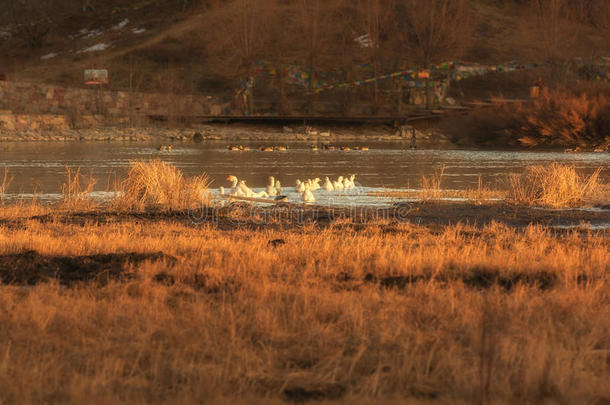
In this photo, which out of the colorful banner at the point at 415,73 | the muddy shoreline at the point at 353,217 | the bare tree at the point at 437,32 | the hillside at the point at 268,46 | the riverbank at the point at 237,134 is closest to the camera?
the muddy shoreline at the point at 353,217

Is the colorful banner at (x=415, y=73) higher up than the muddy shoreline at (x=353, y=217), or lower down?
higher up

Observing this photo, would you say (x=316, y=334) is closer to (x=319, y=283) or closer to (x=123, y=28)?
(x=319, y=283)

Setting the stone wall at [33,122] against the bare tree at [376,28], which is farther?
the bare tree at [376,28]

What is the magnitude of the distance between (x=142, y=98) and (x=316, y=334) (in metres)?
45.5

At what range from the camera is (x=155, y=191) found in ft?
48.0

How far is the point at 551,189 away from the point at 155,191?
680 centimetres

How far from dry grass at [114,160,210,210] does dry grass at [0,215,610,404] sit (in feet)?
16.8

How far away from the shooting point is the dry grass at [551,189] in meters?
15.7

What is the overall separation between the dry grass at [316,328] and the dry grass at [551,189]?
667 centimetres

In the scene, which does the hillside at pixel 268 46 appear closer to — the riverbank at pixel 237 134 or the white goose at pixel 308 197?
the riverbank at pixel 237 134

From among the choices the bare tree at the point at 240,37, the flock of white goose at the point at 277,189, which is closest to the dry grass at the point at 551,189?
the flock of white goose at the point at 277,189

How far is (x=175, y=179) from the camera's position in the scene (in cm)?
1499

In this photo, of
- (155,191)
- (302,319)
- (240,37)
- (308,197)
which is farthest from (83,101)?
(302,319)

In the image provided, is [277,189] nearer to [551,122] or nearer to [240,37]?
[551,122]
